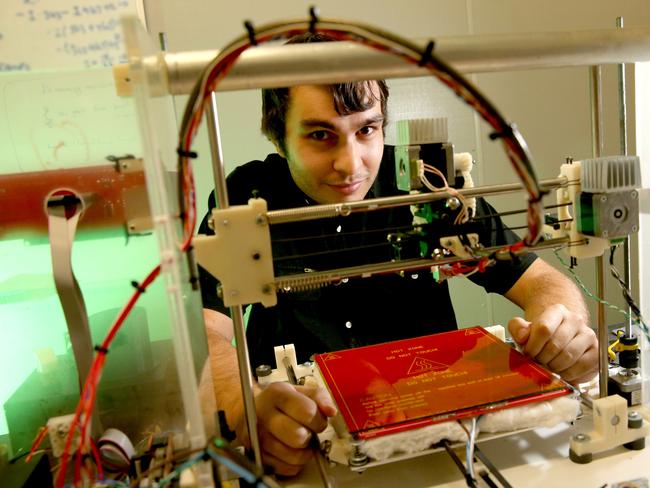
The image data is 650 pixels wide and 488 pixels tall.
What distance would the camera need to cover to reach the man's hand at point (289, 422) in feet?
2.45

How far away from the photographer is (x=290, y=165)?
1594mm

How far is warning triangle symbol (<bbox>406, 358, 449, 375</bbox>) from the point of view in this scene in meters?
0.90

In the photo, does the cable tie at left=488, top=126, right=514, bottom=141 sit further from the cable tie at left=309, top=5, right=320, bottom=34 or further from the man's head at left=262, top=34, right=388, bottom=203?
the man's head at left=262, top=34, right=388, bottom=203

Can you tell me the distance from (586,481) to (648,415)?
219 mm

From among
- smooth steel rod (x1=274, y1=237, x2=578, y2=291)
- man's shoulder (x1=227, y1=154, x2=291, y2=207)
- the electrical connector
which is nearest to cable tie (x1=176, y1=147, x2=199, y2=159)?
smooth steel rod (x1=274, y1=237, x2=578, y2=291)

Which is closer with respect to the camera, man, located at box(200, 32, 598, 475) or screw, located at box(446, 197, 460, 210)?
screw, located at box(446, 197, 460, 210)

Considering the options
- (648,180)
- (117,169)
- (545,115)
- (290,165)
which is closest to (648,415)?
(648,180)

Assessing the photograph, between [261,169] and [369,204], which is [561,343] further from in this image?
[261,169]

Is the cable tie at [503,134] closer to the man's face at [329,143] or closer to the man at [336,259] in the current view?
the man at [336,259]

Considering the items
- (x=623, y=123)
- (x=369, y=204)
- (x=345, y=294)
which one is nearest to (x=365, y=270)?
(x=369, y=204)

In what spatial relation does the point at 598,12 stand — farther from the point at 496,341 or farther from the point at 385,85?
the point at 496,341

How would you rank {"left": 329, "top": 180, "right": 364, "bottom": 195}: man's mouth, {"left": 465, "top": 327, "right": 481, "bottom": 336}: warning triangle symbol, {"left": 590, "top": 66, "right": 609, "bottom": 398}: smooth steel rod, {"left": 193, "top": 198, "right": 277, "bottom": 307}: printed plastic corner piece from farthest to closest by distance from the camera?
{"left": 329, "top": 180, "right": 364, "bottom": 195}: man's mouth < {"left": 465, "top": 327, "right": 481, "bottom": 336}: warning triangle symbol < {"left": 590, "top": 66, "right": 609, "bottom": 398}: smooth steel rod < {"left": 193, "top": 198, "right": 277, "bottom": 307}: printed plastic corner piece

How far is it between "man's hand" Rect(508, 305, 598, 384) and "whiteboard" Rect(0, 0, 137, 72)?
1611 mm

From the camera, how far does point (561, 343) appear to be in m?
0.92
